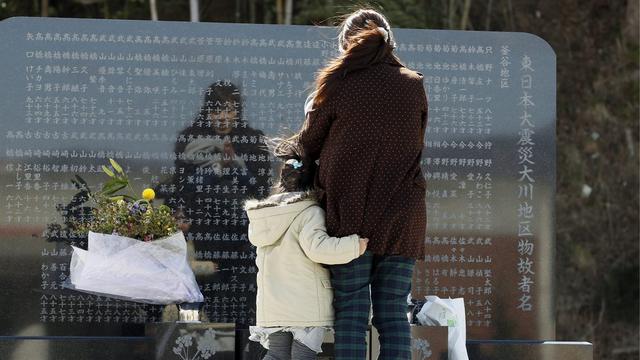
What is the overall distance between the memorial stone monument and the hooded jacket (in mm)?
1495

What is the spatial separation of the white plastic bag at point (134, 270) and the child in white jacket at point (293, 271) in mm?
976

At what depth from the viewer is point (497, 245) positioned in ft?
17.4

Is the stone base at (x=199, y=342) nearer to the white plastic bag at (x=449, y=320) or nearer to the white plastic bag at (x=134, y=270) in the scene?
the white plastic bag at (x=134, y=270)

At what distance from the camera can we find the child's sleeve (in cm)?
354

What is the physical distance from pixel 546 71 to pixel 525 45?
0.18m

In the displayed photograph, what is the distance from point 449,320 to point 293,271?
1120 mm

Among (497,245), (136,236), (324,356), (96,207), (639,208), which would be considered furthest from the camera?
(639,208)

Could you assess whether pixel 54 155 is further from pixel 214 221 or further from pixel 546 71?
pixel 546 71

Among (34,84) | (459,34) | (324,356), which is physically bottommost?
(324,356)

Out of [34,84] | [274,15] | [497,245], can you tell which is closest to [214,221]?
[34,84]

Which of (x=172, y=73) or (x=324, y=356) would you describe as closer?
(x=324, y=356)

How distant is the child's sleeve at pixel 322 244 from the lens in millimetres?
3545

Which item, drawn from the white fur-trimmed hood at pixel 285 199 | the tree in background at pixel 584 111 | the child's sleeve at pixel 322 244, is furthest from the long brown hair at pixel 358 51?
the tree in background at pixel 584 111

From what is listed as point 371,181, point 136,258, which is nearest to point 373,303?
point 371,181
